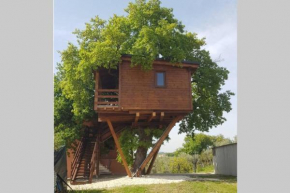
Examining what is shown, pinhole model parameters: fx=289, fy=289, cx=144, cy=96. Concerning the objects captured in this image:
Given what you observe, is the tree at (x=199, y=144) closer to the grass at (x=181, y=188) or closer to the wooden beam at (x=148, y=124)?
the wooden beam at (x=148, y=124)

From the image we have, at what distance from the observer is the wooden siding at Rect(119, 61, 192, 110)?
10227 mm

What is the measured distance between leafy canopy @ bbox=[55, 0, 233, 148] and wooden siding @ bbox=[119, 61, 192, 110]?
0.40 metres

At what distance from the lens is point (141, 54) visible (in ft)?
32.8

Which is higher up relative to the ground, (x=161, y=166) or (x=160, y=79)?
(x=160, y=79)

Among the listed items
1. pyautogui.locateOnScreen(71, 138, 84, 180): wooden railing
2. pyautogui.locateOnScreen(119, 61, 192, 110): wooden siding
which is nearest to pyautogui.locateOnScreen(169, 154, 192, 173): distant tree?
Answer: pyautogui.locateOnScreen(71, 138, 84, 180): wooden railing

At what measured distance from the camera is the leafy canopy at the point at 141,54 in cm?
1005

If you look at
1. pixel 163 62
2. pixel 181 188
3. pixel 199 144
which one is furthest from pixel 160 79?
pixel 199 144

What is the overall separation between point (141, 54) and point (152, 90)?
1353mm

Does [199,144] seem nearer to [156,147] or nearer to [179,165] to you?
[179,165]

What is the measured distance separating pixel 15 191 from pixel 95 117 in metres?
8.90

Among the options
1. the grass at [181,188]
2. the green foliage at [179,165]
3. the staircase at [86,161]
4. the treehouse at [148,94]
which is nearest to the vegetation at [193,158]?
the green foliage at [179,165]

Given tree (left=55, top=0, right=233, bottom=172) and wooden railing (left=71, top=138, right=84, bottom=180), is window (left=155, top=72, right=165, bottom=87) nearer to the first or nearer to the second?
tree (left=55, top=0, right=233, bottom=172)

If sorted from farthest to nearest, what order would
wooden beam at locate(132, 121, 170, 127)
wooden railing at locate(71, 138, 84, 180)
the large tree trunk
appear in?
wooden railing at locate(71, 138, 84, 180) < wooden beam at locate(132, 121, 170, 127) < the large tree trunk

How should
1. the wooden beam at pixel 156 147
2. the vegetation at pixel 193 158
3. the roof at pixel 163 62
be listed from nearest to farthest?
the roof at pixel 163 62
the wooden beam at pixel 156 147
the vegetation at pixel 193 158
